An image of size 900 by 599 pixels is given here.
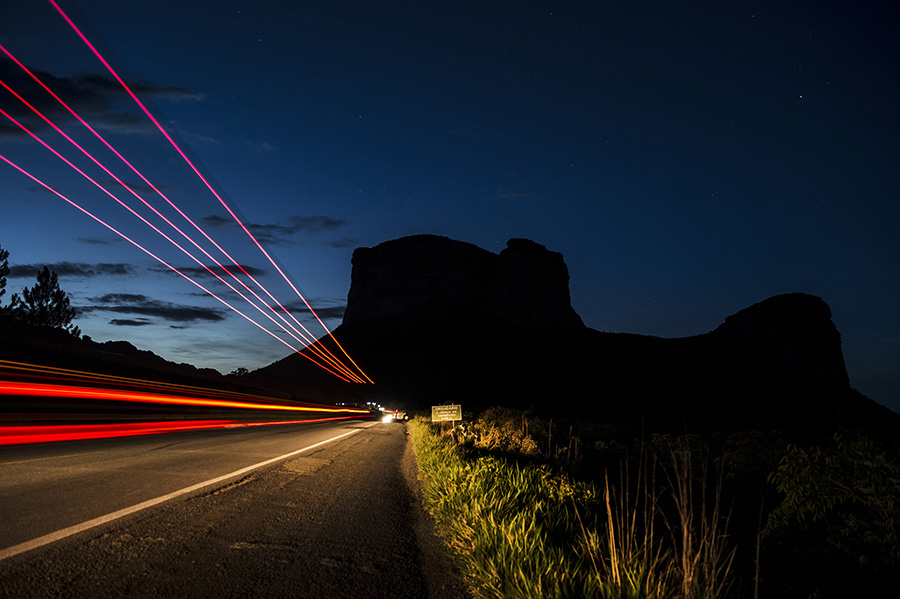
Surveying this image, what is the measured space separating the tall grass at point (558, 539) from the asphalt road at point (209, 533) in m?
0.39

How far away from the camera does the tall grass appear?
320cm

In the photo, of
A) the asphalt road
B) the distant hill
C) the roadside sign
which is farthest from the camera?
the distant hill

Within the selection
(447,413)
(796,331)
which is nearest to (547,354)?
(796,331)

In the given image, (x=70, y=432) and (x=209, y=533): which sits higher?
(x=209, y=533)

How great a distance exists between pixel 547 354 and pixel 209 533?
68821 mm

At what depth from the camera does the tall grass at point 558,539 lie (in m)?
3.20

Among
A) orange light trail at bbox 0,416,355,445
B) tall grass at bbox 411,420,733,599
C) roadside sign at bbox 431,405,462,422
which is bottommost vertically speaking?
orange light trail at bbox 0,416,355,445

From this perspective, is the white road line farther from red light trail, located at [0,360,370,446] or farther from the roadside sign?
red light trail, located at [0,360,370,446]

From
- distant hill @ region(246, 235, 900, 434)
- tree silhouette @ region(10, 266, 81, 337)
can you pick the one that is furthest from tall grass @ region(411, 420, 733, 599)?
tree silhouette @ region(10, 266, 81, 337)

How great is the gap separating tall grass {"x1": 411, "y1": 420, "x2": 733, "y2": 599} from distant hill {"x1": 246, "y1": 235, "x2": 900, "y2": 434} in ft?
67.9

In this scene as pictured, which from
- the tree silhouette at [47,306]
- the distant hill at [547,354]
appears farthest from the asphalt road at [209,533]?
the tree silhouette at [47,306]

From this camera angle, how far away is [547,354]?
7162cm

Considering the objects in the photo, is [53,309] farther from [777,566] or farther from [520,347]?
[777,566]

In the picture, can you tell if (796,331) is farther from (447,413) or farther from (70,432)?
(70,432)
